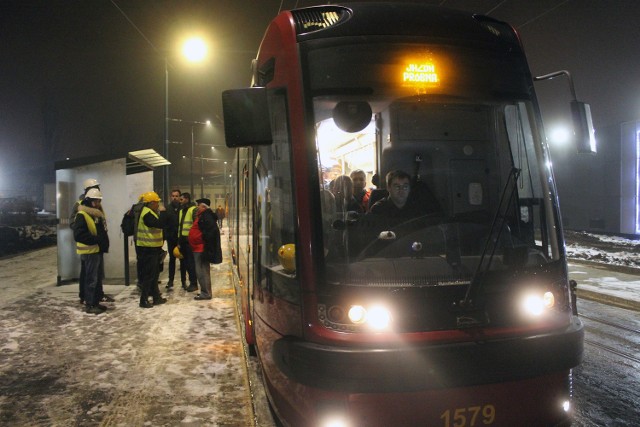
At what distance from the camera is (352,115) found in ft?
10.1

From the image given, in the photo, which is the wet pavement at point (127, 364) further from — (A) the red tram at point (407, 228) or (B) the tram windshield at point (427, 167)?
(B) the tram windshield at point (427, 167)

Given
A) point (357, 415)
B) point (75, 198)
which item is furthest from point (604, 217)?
point (357, 415)

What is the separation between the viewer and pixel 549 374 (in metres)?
2.74

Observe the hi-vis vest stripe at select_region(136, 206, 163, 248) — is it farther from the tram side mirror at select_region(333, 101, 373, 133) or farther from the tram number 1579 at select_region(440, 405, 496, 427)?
the tram number 1579 at select_region(440, 405, 496, 427)

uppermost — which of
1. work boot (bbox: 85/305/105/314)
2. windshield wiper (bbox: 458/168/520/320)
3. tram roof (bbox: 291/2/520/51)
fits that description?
tram roof (bbox: 291/2/520/51)

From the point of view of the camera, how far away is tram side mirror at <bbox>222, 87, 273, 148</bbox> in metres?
2.93

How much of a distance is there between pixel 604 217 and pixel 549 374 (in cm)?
2826

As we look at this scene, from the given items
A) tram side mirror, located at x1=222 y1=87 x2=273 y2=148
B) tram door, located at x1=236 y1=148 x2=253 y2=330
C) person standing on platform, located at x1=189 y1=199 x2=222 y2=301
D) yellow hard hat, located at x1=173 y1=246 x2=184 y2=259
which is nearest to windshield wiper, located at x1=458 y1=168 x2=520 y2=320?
tram side mirror, located at x1=222 y1=87 x2=273 y2=148

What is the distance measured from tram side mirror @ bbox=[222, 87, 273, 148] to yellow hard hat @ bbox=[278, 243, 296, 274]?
0.68 meters

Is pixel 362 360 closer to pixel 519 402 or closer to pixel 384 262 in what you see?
pixel 384 262

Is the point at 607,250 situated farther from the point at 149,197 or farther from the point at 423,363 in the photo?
the point at 423,363

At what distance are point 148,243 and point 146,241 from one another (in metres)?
0.05

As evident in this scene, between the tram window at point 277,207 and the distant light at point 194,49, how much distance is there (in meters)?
11.8

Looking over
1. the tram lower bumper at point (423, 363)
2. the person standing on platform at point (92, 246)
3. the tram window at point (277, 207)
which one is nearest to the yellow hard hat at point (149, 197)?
the person standing on platform at point (92, 246)
